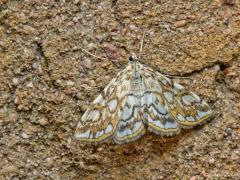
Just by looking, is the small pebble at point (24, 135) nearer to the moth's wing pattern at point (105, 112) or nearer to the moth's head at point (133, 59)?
the moth's wing pattern at point (105, 112)

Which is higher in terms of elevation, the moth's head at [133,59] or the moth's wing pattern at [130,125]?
the moth's head at [133,59]

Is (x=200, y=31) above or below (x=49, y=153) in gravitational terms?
above

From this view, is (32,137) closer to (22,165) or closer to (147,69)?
(22,165)

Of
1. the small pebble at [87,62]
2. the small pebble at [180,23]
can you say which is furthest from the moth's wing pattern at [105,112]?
the small pebble at [180,23]

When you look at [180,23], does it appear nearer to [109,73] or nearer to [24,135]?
[109,73]

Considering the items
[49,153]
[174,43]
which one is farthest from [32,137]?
[174,43]

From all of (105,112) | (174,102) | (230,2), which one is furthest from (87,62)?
(230,2)
